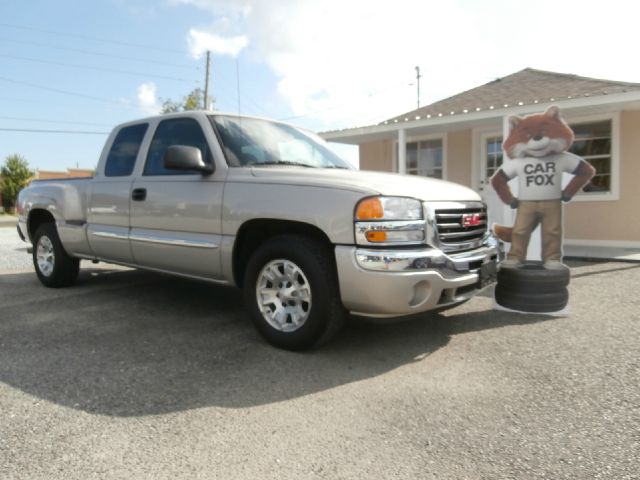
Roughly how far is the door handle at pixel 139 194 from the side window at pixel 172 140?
19 centimetres

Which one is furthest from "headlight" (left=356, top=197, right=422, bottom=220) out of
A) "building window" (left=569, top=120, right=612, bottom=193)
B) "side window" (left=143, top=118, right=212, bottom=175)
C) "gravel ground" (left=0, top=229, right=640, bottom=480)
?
"building window" (left=569, top=120, right=612, bottom=193)

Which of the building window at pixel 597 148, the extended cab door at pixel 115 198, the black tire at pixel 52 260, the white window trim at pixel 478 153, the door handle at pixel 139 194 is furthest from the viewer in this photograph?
the white window trim at pixel 478 153

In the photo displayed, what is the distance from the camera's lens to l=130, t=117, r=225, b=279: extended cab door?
13.1 feet

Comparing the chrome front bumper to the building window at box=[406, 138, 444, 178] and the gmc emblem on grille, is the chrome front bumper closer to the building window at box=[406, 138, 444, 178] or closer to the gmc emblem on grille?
the gmc emblem on grille

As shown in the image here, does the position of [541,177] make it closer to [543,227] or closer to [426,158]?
[543,227]

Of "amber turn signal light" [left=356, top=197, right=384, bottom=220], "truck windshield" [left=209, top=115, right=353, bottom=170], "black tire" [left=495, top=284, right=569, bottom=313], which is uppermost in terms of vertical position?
"truck windshield" [left=209, top=115, right=353, bottom=170]

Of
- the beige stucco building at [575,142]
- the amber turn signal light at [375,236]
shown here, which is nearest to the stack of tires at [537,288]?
the amber turn signal light at [375,236]

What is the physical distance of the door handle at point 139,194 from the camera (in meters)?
4.52

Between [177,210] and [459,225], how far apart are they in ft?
7.80

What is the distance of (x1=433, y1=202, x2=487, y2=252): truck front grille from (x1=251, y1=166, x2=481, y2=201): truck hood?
0.08 meters

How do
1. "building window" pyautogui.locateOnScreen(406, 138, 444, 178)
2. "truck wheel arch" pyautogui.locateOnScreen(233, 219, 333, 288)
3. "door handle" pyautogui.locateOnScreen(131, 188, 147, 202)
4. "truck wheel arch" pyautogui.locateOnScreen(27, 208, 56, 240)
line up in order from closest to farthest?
"truck wheel arch" pyautogui.locateOnScreen(233, 219, 333, 288) → "door handle" pyautogui.locateOnScreen(131, 188, 147, 202) → "truck wheel arch" pyautogui.locateOnScreen(27, 208, 56, 240) → "building window" pyautogui.locateOnScreen(406, 138, 444, 178)

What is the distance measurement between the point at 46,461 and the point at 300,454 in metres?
1.16

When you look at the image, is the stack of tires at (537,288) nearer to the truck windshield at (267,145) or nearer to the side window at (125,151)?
the truck windshield at (267,145)

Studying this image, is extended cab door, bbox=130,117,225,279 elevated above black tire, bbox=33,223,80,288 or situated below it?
above
